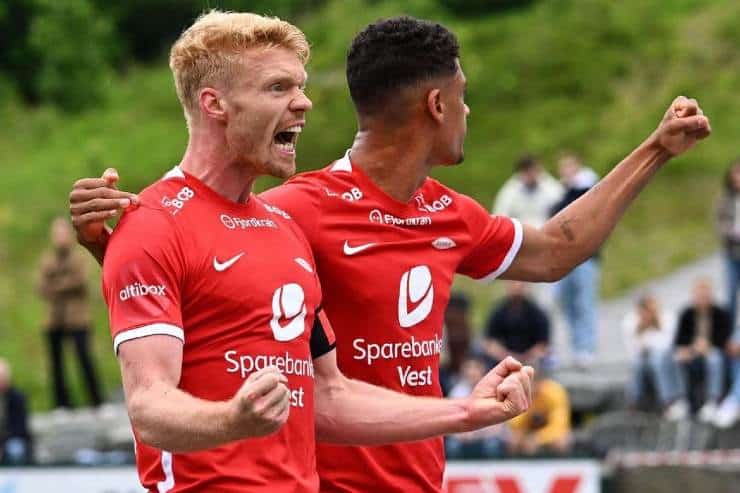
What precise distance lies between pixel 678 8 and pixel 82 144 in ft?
37.0

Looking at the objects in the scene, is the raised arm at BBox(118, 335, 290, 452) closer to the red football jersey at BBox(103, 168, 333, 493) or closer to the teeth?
the red football jersey at BBox(103, 168, 333, 493)

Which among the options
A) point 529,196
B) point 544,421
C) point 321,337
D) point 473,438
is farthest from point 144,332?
point 529,196

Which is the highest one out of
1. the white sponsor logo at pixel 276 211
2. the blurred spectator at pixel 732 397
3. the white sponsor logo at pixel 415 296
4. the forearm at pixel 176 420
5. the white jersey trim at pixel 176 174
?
the white jersey trim at pixel 176 174

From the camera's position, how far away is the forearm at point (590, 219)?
617cm

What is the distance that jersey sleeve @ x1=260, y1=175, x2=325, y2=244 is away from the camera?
574cm

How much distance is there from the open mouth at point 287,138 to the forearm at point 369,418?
80 cm

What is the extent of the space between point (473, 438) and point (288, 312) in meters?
9.35

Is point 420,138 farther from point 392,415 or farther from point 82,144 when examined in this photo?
point 82,144

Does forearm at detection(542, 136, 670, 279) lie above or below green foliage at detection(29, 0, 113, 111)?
below

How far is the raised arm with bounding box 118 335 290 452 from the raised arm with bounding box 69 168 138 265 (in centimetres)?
43

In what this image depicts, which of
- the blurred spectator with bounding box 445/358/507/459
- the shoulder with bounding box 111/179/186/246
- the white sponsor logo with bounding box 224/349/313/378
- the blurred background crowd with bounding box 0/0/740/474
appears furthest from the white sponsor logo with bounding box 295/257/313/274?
the blurred background crowd with bounding box 0/0/740/474

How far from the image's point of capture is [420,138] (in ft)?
19.2

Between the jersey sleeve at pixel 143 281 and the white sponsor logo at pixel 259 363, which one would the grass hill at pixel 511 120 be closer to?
the white sponsor logo at pixel 259 363

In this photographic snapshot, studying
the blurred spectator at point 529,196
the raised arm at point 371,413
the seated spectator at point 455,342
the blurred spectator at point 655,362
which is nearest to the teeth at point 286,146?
the raised arm at point 371,413
